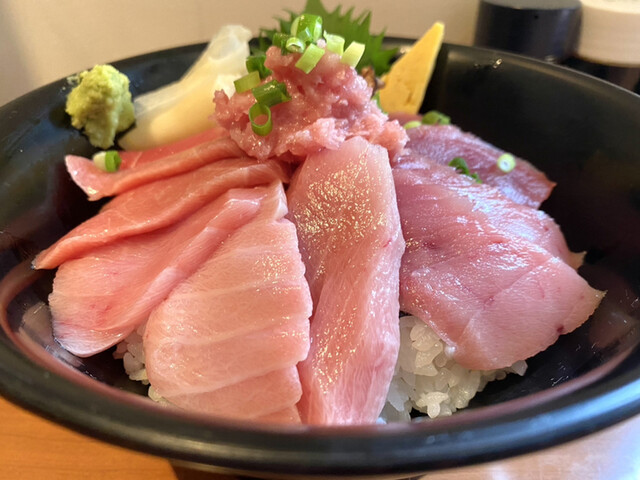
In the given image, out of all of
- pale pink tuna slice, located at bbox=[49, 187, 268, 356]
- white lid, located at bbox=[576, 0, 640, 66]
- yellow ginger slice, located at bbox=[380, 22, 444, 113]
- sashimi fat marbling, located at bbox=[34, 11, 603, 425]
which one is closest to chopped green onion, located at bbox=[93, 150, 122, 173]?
sashimi fat marbling, located at bbox=[34, 11, 603, 425]

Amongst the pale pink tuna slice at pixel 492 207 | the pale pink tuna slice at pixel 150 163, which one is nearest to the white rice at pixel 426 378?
the pale pink tuna slice at pixel 492 207

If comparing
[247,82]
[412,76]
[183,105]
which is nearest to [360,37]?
[412,76]

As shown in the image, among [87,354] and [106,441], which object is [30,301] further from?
[106,441]

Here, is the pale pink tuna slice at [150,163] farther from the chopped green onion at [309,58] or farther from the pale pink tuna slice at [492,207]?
the pale pink tuna slice at [492,207]

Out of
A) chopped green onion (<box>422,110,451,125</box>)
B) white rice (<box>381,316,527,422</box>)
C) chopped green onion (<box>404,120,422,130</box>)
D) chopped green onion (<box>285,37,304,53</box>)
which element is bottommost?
white rice (<box>381,316,527,422</box>)

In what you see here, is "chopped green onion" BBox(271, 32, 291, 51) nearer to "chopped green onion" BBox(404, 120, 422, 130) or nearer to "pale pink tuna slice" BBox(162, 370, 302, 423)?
"chopped green onion" BBox(404, 120, 422, 130)

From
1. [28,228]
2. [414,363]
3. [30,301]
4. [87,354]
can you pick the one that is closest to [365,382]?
[414,363]

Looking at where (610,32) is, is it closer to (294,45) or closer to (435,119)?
(435,119)
